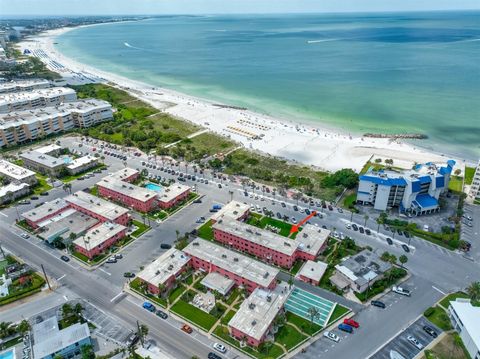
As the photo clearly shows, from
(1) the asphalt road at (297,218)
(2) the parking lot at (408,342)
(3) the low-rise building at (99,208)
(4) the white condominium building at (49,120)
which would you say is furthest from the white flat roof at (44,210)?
(2) the parking lot at (408,342)

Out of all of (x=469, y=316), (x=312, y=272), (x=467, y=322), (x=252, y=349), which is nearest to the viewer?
(x=252, y=349)

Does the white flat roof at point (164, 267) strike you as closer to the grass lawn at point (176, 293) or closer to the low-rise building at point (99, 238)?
the grass lawn at point (176, 293)

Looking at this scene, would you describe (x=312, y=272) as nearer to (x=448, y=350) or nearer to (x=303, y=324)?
(x=303, y=324)

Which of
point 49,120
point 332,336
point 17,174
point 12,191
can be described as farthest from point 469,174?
point 49,120

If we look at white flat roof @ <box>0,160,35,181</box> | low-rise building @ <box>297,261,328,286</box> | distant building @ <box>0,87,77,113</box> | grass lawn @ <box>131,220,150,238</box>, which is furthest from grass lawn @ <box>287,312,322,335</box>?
distant building @ <box>0,87,77,113</box>

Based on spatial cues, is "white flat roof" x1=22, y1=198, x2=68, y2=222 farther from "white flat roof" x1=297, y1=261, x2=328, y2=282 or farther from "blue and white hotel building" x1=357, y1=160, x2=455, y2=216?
"blue and white hotel building" x1=357, y1=160, x2=455, y2=216

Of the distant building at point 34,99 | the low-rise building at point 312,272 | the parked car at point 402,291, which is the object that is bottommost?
the parked car at point 402,291

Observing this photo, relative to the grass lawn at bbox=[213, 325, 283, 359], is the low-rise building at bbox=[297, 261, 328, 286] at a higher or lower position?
higher
